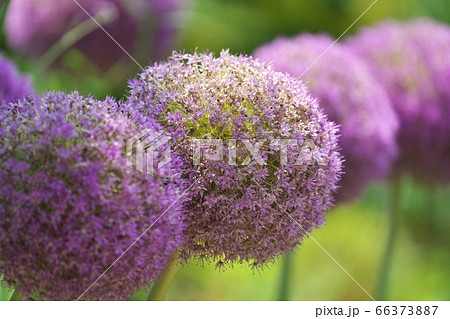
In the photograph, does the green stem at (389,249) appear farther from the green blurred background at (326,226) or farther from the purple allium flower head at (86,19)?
the purple allium flower head at (86,19)

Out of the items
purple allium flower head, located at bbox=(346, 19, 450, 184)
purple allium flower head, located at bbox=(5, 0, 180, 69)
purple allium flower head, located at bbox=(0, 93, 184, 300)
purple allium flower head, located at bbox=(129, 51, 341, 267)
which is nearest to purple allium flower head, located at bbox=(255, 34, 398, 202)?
purple allium flower head, located at bbox=(346, 19, 450, 184)

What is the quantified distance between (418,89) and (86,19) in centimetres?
101

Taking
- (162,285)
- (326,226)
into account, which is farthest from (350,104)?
(326,226)

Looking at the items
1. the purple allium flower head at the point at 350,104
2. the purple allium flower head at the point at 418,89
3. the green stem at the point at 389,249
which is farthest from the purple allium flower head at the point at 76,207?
the purple allium flower head at the point at 418,89

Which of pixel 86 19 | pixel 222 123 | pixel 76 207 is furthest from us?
pixel 86 19

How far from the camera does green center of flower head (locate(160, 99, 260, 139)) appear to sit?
0.75 m

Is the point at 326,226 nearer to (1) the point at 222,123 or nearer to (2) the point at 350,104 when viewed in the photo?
(2) the point at 350,104

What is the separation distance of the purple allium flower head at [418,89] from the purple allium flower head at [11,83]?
0.92m

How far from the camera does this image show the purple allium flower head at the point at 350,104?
120cm

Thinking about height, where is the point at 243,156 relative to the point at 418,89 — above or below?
below

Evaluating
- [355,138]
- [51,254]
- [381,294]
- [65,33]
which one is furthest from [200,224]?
[65,33]

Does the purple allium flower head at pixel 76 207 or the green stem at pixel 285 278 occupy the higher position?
the green stem at pixel 285 278

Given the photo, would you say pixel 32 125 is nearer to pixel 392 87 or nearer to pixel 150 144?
pixel 150 144

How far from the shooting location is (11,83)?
1.15 meters
